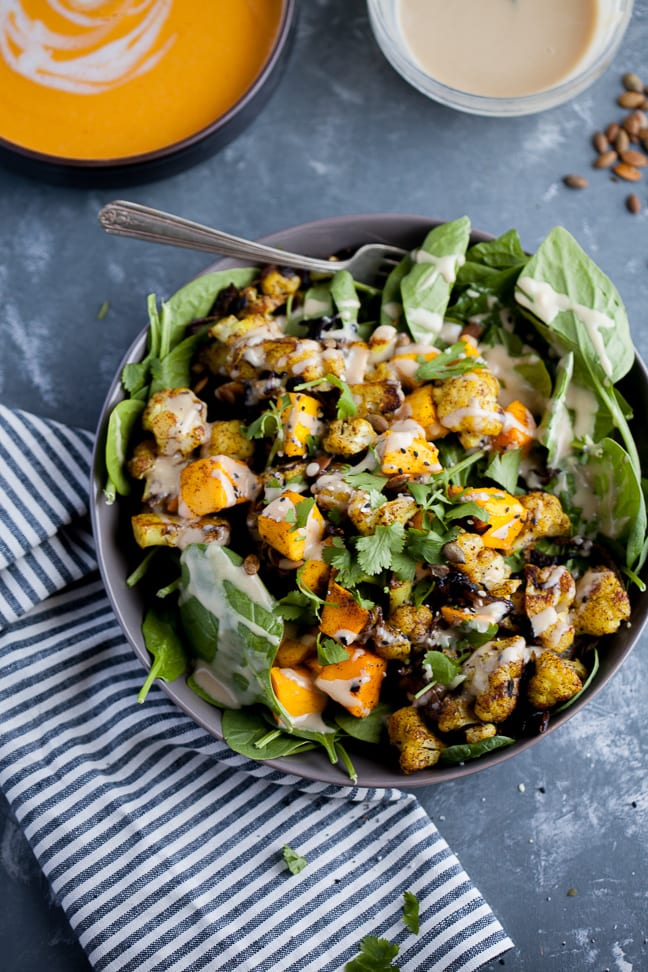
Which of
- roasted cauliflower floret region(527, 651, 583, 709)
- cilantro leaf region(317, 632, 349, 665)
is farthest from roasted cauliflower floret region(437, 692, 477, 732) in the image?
cilantro leaf region(317, 632, 349, 665)

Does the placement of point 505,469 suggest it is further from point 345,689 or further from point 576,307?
point 345,689

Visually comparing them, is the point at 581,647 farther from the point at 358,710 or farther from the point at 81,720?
the point at 81,720

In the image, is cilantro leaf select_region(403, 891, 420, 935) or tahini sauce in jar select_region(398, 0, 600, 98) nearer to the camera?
cilantro leaf select_region(403, 891, 420, 935)

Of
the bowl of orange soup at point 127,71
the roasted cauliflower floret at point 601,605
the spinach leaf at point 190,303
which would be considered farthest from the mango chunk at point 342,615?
the bowl of orange soup at point 127,71

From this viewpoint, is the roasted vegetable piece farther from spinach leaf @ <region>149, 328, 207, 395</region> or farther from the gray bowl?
spinach leaf @ <region>149, 328, 207, 395</region>

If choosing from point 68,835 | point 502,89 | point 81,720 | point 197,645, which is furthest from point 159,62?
point 68,835

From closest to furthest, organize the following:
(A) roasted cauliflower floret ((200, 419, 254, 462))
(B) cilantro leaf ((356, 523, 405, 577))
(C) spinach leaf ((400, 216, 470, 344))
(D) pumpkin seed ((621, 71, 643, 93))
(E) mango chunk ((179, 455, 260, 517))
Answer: (B) cilantro leaf ((356, 523, 405, 577)) → (E) mango chunk ((179, 455, 260, 517)) → (A) roasted cauliflower floret ((200, 419, 254, 462)) → (C) spinach leaf ((400, 216, 470, 344)) → (D) pumpkin seed ((621, 71, 643, 93))

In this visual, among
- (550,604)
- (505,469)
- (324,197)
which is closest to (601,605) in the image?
(550,604)
